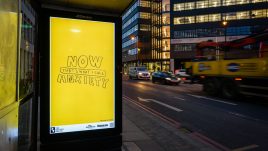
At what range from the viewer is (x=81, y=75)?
13.5ft

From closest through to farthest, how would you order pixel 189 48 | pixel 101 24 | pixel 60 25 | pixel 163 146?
Answer: pixel 60 25, pixel 101 24, pixel 163 146, pixel 189 48

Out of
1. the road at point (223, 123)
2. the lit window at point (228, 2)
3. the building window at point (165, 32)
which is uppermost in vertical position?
the lit window at point (228, 2)

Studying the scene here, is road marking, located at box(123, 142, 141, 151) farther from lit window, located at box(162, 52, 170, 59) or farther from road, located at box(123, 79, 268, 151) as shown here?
lit window, located at box(162, 52, 170, 59)

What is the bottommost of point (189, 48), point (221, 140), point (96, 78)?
point (221, 140)

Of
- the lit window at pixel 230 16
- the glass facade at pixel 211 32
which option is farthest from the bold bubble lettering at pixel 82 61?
the lit window at pixel 230 16

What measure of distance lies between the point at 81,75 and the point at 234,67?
1359 cm

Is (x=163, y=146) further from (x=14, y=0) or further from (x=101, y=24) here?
(x=14, y=0)

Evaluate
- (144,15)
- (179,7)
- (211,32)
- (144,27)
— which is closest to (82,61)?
(211,32)

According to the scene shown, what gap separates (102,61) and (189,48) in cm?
7075

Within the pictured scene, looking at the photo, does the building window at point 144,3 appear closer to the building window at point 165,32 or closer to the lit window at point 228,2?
the building window at point 165,32

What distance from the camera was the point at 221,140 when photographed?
7324mm

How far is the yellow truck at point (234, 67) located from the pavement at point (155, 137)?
7.44 m

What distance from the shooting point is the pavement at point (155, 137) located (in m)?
6.36

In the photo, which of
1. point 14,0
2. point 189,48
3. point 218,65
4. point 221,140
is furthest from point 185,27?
point 14,0
